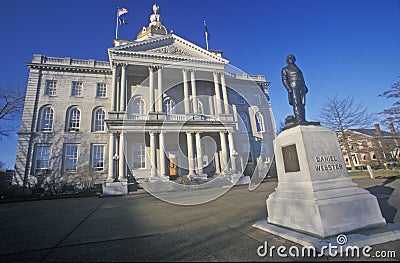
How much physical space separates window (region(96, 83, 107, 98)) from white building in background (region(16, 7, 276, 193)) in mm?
139

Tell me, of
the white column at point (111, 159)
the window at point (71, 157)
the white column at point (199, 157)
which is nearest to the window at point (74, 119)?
the window at point (71, 157)

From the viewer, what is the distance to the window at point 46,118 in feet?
73.9

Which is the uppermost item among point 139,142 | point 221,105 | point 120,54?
point 120,54

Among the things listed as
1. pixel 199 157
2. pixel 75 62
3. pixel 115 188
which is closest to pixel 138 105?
pixel 75 62

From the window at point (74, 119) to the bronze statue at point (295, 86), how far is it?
25128 millimetres

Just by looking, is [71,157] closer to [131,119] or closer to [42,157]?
[42,157]

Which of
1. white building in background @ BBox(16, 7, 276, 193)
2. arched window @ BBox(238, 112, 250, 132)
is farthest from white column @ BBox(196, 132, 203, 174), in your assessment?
arched window @ BBox(238, 112, 250, 132)

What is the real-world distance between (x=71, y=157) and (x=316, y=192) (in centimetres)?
2524

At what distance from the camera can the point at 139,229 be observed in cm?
458

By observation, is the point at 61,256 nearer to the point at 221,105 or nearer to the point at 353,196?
the point at 353,196

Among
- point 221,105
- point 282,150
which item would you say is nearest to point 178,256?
point 282,150

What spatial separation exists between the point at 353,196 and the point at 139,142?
20.5 metres

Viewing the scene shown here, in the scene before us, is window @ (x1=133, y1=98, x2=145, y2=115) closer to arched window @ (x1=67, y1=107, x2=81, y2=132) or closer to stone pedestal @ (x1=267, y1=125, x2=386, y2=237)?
arched window @ (x1=67, y1=107, x2=81, y2=132)

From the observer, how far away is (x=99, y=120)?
24.2 m
